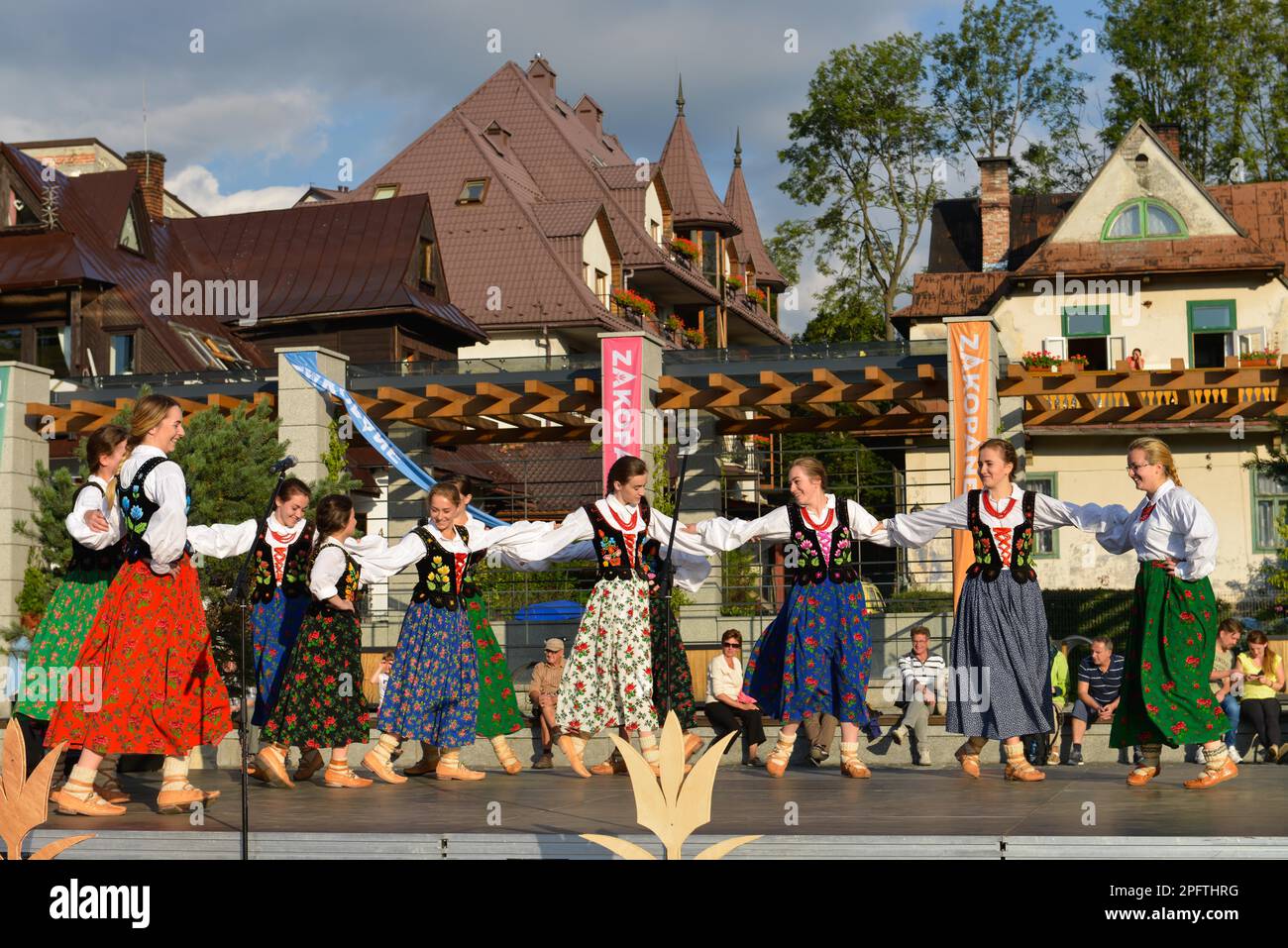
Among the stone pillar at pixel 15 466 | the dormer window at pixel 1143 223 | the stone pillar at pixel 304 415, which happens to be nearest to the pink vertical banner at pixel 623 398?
the stone pillar at pixel 304 415

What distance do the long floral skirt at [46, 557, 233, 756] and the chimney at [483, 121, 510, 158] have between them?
3803 centimetres

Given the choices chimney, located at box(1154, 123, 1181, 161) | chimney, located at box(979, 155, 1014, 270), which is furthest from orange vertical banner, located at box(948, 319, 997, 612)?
chimney, located at box(1154, 123, 1181, 161)

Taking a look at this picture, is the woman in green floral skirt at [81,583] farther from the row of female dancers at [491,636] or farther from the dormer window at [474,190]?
the dormer window at [474,190]

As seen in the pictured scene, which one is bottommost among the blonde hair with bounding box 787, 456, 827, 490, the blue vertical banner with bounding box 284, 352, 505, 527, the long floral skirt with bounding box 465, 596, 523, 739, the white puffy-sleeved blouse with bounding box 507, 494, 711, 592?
the long floral skirt with bounding box 465, 596, 523, 739

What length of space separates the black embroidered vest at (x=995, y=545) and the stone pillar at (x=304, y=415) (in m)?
12.7

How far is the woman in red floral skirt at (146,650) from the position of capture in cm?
818

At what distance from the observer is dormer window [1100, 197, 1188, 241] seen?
3466 cm

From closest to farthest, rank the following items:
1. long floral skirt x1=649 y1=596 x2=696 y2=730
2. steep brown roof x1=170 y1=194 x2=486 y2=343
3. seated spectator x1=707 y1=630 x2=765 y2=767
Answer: long floral skirt x1=649 y1=596 x2=696 y2=730 → seated spectator x1=707 y1=630 x2=765 y2=767 → steep brown roof x1=170 y1=194 x2=486 y2=343

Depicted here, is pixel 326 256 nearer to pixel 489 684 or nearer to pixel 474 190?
pixel 474 190

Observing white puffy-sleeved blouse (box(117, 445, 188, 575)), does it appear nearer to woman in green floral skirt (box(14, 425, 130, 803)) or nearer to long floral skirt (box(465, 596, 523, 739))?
woman in green floral skirt (box(14, 425, 130, 803))

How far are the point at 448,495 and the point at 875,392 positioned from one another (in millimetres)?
11777

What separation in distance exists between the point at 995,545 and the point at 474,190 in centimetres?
3442

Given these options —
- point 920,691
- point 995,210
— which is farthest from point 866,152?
point 920,691

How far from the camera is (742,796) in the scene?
8492 millimetres
